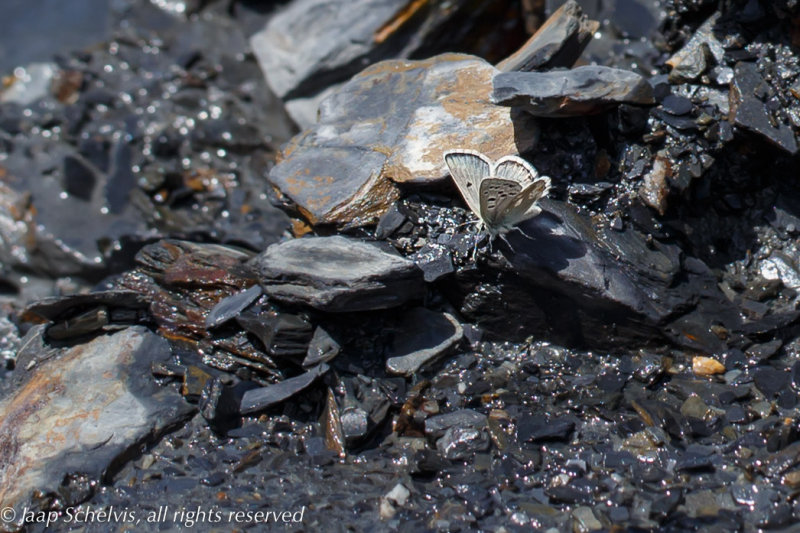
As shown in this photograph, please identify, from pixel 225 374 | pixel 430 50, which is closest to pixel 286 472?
pixel 225 374

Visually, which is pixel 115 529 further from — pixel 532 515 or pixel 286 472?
pixel 532 515

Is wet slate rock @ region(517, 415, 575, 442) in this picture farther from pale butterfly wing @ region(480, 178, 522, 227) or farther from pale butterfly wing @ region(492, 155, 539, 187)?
pale butterfly wing @ region(492, 155, 539, 187)

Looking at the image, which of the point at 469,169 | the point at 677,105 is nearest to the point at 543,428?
the point at 469,169

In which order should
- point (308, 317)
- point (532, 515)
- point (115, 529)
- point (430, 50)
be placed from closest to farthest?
1. point (532, 515)
2. point (115, 529)
3. point (308, 317)
4. point (430, 50)

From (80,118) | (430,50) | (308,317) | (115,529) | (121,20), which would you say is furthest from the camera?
(121,20)

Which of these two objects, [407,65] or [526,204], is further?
[407,65]

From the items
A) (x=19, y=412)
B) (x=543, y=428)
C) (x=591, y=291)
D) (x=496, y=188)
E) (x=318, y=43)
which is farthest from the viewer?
(x=318, y=43)

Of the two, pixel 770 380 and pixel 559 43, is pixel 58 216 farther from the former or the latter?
pixel 770 380

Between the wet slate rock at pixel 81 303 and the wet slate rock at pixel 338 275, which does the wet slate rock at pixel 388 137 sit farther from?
the wet slate rock at pixel 81 303
